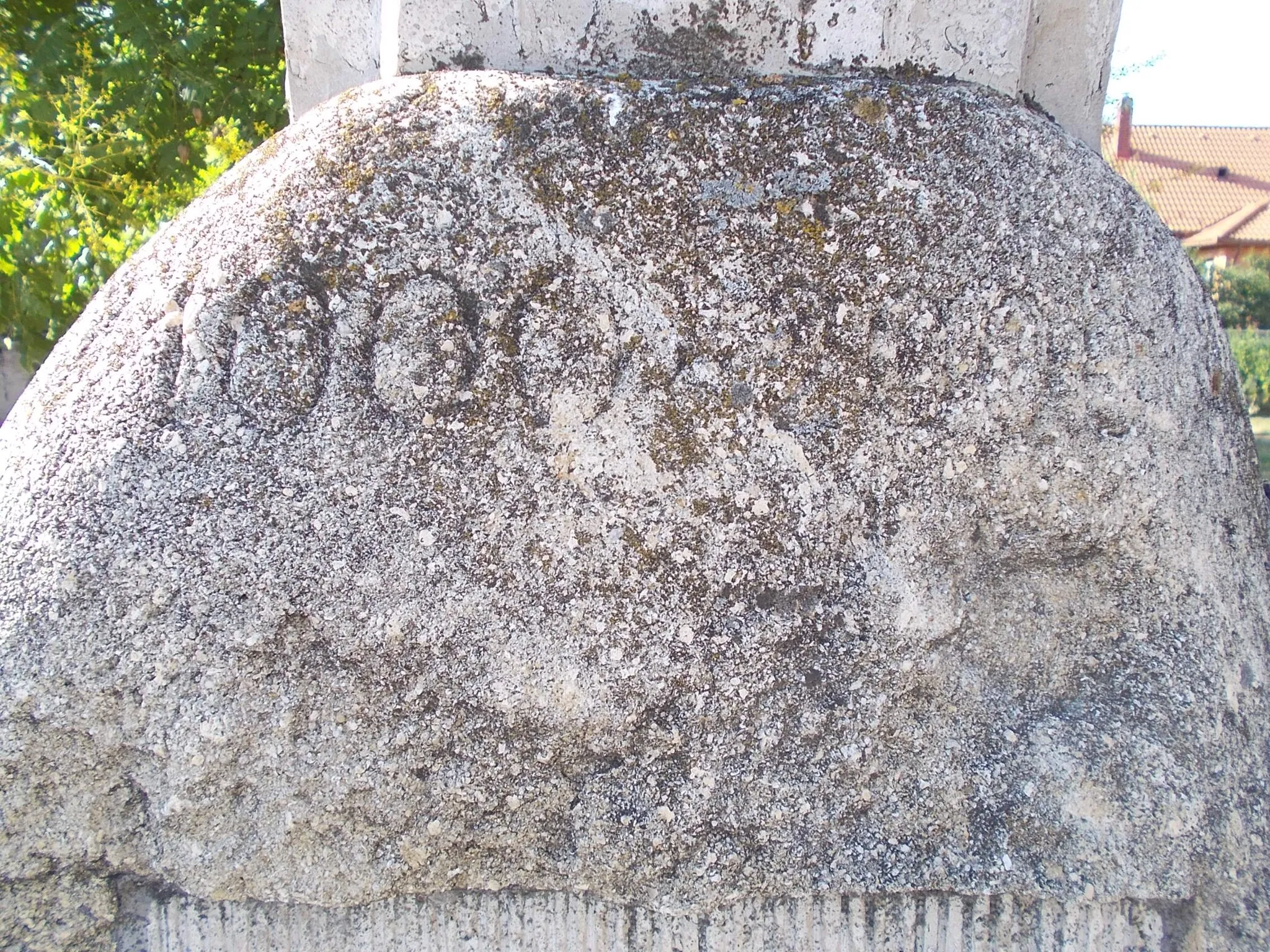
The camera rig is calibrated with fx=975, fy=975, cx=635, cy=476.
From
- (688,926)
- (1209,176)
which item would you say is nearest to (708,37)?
(688,926)

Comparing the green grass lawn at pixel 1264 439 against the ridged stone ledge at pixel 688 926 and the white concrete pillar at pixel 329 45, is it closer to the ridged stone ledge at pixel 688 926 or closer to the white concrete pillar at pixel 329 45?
the ridged stone ledge at pixel 688 926

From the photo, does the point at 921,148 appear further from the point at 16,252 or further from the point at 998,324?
the point at 16,252

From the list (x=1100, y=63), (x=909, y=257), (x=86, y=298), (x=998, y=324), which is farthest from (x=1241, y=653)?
(x=86, y=298)

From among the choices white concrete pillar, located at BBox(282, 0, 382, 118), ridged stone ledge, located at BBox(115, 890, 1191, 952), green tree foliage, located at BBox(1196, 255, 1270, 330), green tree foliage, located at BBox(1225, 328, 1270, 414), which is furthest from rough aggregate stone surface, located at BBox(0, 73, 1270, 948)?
green tree foliage, located at BBox(1196, 255, 1270, 330)

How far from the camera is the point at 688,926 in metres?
1.22

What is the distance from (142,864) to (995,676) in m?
1.08

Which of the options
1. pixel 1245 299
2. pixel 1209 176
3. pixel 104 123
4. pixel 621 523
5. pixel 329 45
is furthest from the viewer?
pixel 1209 176

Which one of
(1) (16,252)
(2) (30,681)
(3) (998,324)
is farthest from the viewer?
A: (1) (16,252)

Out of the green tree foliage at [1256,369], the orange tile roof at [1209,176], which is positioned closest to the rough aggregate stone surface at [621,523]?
the green tree foliage at [1256,369]

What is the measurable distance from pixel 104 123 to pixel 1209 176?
79.1 ft

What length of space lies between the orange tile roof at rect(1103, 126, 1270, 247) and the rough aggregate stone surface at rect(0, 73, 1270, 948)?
67.3 ft

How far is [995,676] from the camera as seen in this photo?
1.26m

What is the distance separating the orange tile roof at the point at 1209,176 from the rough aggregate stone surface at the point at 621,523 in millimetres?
20522

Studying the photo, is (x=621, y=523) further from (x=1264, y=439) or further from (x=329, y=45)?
(x=1264, y=439)
